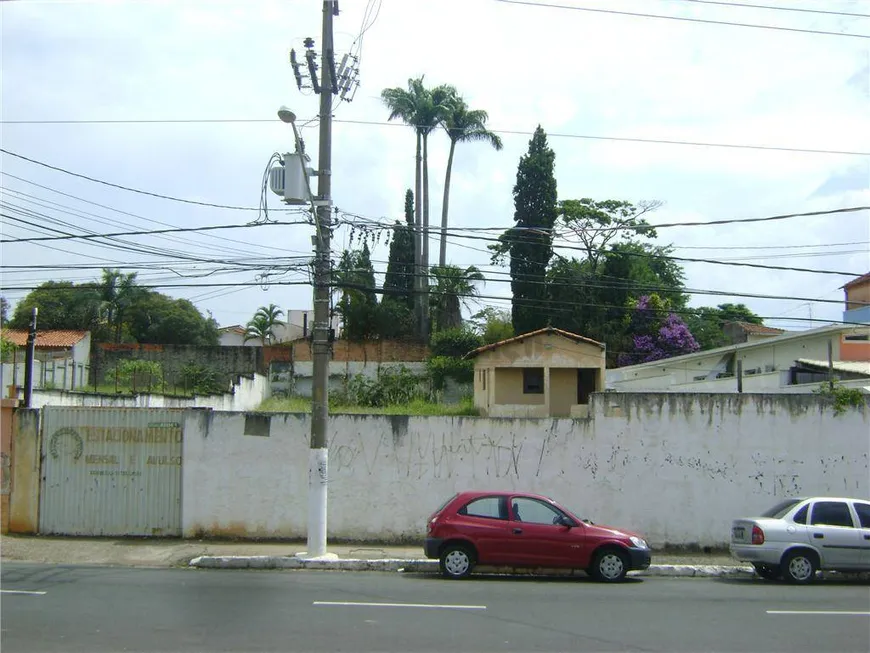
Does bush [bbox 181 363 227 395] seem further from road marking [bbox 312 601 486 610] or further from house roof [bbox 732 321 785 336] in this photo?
house roof [bbox 732 321 785 336]

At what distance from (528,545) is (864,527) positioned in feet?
18.5

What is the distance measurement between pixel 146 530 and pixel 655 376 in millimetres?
25290

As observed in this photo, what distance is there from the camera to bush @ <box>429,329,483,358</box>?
42.9 meters

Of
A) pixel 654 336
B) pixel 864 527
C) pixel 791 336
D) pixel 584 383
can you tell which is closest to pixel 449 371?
pixel 654 336

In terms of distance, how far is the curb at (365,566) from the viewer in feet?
44.1

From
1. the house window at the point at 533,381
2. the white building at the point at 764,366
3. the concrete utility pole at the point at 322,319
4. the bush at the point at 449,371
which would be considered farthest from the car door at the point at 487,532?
the bush at the point at 449,371

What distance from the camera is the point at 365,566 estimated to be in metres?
13.6

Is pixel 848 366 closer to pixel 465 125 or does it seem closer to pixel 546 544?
pixel 546 544

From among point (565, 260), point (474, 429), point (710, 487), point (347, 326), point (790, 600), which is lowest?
point (790, 600)

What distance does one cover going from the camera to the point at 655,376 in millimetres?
35969

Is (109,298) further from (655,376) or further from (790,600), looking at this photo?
(790,600)

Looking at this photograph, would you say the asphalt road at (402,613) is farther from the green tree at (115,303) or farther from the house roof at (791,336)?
the green tree at (115,303)

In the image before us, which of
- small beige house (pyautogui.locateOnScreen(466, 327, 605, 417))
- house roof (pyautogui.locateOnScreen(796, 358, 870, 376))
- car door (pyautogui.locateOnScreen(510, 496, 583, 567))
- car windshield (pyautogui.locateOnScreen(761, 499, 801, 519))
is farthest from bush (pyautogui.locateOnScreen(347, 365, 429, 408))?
car door (pyautogui.locateOnScreen(510, 496, 583, 567))

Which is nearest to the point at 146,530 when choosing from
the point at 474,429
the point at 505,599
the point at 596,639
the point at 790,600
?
the point at 474,429
